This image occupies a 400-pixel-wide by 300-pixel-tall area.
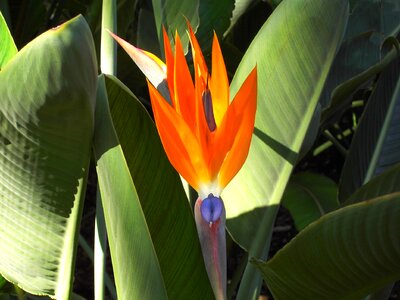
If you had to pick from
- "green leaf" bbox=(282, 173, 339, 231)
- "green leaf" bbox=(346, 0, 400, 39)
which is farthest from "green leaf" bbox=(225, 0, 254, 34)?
"green leaf" bbox=(282, 173, 339, 231)

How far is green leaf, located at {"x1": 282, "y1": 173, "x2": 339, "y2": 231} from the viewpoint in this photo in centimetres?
170

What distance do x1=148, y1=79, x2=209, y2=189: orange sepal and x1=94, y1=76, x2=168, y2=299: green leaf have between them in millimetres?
67

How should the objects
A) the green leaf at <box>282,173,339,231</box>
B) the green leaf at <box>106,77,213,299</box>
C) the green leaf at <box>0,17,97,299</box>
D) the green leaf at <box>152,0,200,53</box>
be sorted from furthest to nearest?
the green leaf at <box>282,173,339,231</box>
the green leaf at <box>152,0,200,53</box>
the green leaf at <box>106,77,213,299</box>
the green leaf at <box>0,17,97,299</box>

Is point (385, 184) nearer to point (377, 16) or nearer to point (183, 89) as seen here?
point (183, 89)

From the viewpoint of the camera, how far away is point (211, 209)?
0.74 metres

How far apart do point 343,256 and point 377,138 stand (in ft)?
2.00

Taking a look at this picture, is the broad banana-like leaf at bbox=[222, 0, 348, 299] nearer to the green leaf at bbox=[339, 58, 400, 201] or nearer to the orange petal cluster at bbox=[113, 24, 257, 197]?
the orange petal cluster at bbox=[113, 24, 257, 197]

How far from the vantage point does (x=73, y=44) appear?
691 millimetres

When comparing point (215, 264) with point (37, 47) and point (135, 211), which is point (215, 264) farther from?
point (37, 47)

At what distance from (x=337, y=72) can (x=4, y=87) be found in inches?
31.5

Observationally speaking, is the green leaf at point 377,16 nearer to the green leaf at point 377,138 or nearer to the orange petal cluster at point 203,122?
the green leaf at point 377,138

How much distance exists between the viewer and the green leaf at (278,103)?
0.97m

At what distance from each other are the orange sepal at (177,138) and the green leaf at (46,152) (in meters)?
0.08

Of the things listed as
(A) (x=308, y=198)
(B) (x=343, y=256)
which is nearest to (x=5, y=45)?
(B) (x=343, y=256)
